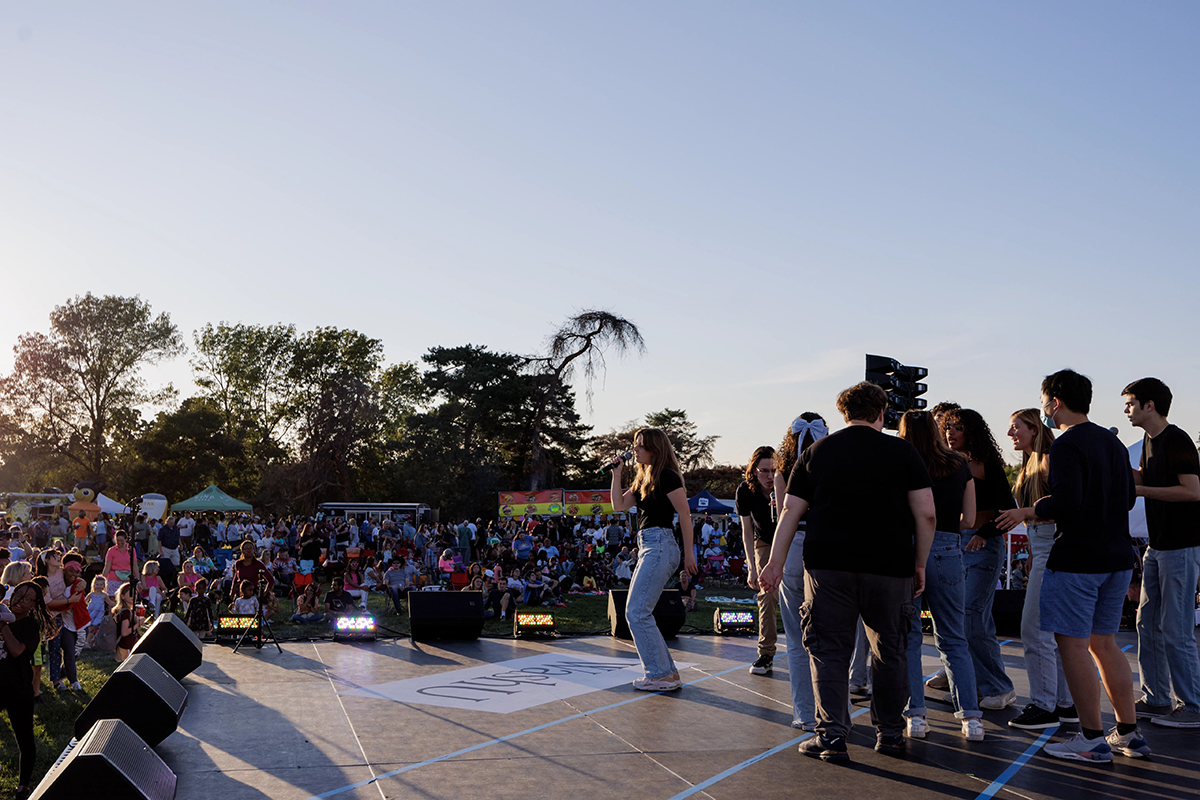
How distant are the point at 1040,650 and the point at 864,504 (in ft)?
6.19

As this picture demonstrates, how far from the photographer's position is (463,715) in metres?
5.84

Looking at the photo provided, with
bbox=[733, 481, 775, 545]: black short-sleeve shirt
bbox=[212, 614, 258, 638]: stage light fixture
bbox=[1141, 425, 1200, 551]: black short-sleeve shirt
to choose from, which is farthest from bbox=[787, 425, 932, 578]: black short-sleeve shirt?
bbox=[212, 614, 258, 638]: stage light fixture

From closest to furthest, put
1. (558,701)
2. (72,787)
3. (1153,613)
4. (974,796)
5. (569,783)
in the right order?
(72,787) → (974,796) → (569,783) → (1153,613) → (558,701)

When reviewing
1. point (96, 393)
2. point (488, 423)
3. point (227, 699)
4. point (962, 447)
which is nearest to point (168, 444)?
point (96, 393)

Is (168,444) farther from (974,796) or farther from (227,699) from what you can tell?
(974,796)

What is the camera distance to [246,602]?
11.1 m

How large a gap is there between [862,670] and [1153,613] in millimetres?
1861

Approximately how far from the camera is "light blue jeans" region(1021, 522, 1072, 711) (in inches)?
212

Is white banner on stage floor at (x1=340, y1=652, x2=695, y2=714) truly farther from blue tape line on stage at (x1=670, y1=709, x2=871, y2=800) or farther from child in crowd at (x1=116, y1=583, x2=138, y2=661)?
child in crowd at (x1=116, y1=583, x2=138, y2=661)

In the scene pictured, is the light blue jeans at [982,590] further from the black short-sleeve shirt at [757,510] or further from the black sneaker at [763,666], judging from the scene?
the black sneaker at [763,666]

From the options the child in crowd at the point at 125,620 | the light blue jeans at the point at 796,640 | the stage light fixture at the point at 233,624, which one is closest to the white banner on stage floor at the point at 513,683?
the light blue jeans at the point at 796,640

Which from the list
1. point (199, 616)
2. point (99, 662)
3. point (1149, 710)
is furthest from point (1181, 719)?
point (199, 616)

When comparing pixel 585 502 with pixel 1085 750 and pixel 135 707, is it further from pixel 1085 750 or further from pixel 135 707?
pixel 1085 750

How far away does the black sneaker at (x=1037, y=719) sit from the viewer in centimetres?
535
